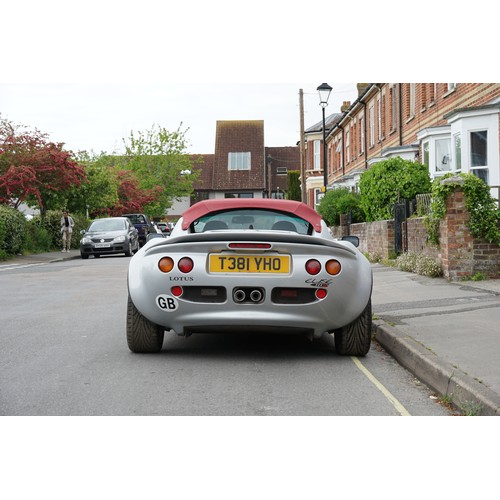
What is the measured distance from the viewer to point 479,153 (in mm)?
19594

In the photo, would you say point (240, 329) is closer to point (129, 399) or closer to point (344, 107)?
point (129, 399)

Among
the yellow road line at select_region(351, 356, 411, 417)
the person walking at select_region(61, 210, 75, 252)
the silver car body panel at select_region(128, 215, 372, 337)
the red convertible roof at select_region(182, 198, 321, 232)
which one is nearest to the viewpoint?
the yellow road line at select_region(351, 356, 411, 417)

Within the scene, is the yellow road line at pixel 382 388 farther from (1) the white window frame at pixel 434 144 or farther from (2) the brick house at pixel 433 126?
(1) the white window frame at pixel 434 144

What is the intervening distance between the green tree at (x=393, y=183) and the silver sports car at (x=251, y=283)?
13303 mm

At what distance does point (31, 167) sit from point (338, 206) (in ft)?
36.3

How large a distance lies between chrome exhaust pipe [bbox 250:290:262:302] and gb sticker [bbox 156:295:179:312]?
1.97ft

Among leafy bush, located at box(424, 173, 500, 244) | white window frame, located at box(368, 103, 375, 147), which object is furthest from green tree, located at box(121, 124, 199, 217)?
leafy bush, located at box(424, 173, 500, 244)

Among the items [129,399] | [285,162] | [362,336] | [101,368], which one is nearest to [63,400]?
[129,399]

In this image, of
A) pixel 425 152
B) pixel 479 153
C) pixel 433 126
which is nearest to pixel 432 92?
pixel 425 152

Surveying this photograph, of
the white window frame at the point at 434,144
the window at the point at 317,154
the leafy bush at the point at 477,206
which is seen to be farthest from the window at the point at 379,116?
the window at the point at 317,154

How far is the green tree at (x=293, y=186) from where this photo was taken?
7169cm

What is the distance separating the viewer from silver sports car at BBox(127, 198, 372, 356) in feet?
19.6

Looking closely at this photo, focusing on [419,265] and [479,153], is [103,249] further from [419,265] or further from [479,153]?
[419,265]

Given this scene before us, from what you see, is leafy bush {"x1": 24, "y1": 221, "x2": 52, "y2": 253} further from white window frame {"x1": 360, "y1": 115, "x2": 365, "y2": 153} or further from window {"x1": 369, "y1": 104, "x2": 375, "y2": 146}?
white window frame {"x1": 360, "y1": 115, "x2": 365, "y2": 153}
